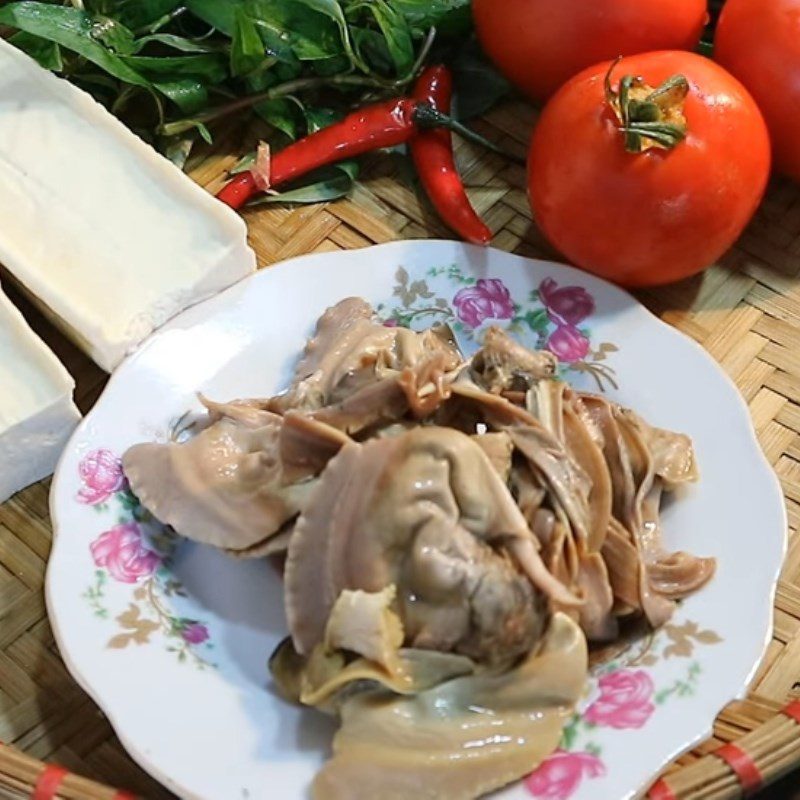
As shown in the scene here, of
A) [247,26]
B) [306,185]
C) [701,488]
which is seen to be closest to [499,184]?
[306,185]

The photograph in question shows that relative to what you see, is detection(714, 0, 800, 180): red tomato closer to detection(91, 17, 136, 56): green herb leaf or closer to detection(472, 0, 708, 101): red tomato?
detection(472, 0, 708, 101): red tomato

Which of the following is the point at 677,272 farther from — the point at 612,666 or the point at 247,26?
the point at 247,26

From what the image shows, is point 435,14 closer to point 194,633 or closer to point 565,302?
point 565,302

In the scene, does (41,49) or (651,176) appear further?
(41,49)

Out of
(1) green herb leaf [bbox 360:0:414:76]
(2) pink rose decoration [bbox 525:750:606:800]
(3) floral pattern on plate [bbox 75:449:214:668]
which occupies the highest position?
(1) green herb leaf [bbox 360:0:414:76]

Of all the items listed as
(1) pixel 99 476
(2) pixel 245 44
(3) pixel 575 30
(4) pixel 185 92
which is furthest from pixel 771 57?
(1) pixel 99 476

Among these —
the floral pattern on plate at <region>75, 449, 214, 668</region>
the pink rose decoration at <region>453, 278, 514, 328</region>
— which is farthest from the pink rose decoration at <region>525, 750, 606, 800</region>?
the pink rose decoration at <region>453, 278, 514, 328</region>
